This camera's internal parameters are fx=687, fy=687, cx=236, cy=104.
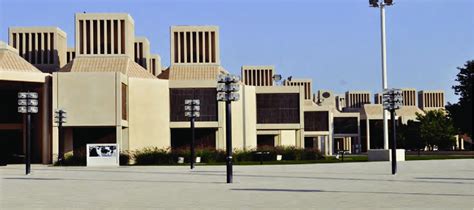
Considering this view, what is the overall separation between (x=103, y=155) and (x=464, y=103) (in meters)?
36.0

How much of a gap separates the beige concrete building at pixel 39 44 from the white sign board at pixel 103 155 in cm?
3854

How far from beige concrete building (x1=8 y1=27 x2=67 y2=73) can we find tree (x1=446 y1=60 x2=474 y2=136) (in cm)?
4619

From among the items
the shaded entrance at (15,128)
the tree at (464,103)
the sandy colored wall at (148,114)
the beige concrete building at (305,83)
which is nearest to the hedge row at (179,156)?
the sandy colored wall at (148,114)

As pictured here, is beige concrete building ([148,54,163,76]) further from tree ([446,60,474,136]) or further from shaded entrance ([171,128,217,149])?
tree ([446,60,474,136])

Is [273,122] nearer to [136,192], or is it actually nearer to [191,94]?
[191,94]

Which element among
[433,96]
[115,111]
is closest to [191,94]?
[115,111]

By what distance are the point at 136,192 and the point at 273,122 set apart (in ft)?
172

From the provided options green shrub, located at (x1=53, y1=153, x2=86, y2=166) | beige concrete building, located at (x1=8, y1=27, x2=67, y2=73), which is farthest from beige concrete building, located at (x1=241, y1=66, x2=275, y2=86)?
green shrub, located at (x1=53, y1=153, x2=86, y2=166)

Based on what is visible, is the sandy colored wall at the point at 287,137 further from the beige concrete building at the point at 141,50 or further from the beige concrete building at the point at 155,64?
the beige concrete building at the point at 155,64

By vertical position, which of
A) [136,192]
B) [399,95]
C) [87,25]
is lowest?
[136,192]

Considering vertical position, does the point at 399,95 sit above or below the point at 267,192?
above

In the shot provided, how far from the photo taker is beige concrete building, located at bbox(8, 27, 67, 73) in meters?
83.1

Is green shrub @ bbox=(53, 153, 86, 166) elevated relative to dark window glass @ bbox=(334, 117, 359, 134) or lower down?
lower down

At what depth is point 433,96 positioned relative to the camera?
182 meters
